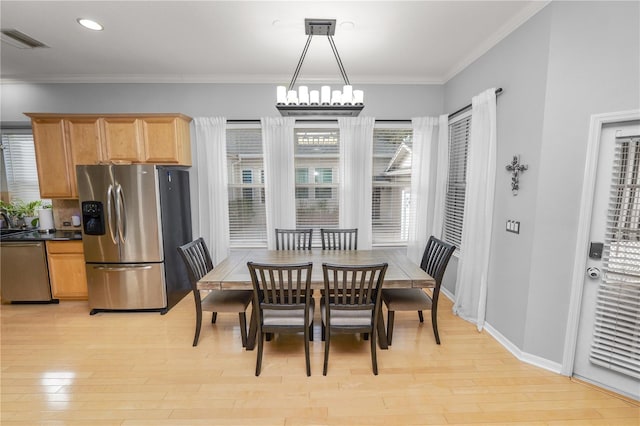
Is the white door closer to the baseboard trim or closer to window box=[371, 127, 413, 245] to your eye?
the baseboard trim

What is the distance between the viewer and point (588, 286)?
2.01 m

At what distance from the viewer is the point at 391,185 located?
3996 mm

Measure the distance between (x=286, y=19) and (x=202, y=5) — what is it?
69cm

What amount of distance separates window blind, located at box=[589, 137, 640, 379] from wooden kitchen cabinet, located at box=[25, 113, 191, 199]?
170 inches

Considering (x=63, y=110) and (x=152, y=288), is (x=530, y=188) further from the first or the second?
(x=63, y=110)

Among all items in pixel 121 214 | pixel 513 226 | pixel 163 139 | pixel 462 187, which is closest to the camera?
pixel 513 226

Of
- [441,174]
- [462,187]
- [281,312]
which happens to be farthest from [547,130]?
[281,312]

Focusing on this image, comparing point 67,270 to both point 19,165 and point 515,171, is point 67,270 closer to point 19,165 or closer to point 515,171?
point 19,165

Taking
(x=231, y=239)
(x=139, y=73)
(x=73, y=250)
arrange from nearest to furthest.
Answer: (x=73, y=250), (x=139, y=73), (x=231, y=239)

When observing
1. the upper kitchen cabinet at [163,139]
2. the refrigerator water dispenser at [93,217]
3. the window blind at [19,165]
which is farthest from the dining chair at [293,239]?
the window blind at [19,165]

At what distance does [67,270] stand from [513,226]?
5.11 m

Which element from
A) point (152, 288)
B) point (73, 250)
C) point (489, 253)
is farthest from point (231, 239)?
point (489, 253)

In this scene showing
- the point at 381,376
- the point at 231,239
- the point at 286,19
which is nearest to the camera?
the point at 381,376

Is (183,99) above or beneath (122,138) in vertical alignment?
above
